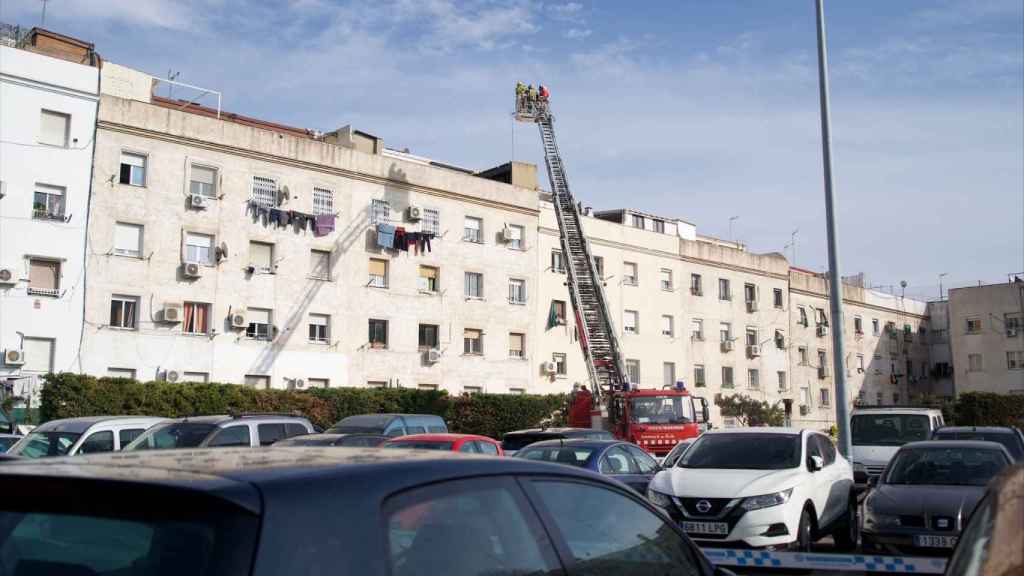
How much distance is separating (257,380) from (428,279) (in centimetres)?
882

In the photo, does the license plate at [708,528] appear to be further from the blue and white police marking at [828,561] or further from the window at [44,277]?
the window at [44,277]

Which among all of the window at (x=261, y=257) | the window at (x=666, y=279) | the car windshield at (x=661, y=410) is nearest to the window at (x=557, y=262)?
the window at (x=666, y=279)

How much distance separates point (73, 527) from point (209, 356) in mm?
31426

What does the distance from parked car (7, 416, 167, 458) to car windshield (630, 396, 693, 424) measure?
13697 mm

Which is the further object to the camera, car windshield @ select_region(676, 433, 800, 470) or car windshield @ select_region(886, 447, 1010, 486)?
car windshield @ select_region(886, 447, 1010, 486)

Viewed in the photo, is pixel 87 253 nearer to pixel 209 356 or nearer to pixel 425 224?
pixel 209 356

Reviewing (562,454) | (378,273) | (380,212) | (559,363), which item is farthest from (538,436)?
(559,363)

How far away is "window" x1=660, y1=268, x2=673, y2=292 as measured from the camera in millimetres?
49375

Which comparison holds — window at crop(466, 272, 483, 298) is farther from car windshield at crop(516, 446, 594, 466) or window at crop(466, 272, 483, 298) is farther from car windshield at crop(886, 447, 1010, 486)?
car windshield at crop(886, 447, 1010, 486)

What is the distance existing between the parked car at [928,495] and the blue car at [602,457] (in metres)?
3.07

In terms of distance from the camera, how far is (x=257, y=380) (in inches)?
1328

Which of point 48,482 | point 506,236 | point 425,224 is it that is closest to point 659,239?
point 506,236

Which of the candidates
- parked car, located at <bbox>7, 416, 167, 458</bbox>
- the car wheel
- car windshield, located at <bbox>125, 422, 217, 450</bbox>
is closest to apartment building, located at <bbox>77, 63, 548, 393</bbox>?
parked car, located at <bbox>7, 416, 167, 458</bbox>

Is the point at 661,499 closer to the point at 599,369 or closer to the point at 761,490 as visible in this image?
the point at 761,490
